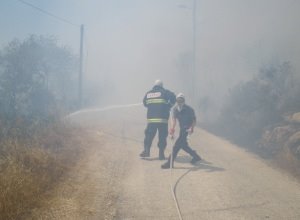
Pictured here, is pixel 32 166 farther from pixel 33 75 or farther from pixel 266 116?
pixel 33 75

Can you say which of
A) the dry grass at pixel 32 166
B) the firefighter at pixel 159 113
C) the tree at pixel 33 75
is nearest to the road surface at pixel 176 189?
the dry grass at pixel 32 166

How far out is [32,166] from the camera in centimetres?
810

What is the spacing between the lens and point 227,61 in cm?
4744

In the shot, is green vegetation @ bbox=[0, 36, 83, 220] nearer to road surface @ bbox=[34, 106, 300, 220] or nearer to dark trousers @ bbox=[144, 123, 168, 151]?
road surface @ bbox=[34, 106, 300, 220]

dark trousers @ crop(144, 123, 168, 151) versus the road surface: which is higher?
dark trousers @ crop(144, 123, 168, 151)

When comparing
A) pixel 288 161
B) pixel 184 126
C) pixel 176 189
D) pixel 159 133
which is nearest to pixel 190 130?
pixel 184 126

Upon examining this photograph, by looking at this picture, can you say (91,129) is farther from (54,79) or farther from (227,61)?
(227,61)

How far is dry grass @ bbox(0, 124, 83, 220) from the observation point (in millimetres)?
6090

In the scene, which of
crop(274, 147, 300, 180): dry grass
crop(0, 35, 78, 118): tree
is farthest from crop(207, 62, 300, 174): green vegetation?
crop(0, 35, 78, 118): tree

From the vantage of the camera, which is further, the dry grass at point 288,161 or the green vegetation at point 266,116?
the green vegetation at point 266,116

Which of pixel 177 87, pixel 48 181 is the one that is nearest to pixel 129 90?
pixel 177 87

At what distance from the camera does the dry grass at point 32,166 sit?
20.0 feet

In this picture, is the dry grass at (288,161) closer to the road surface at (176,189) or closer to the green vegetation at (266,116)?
the green vegetation at (266,116)

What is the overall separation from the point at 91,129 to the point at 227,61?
35.2 metres
